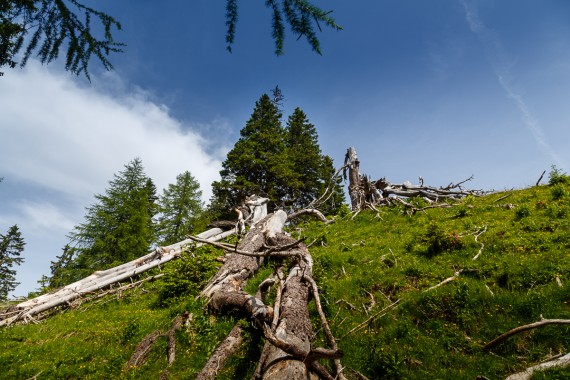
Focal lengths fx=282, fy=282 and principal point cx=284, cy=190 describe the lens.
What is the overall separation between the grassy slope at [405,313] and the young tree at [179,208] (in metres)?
22.2

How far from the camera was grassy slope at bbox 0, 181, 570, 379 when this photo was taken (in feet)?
14.5

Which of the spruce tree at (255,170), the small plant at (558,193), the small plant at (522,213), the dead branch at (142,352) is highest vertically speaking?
the spruce tree at (255,170)

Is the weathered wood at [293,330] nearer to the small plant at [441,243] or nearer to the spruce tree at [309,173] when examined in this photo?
the small plant at [441,243]

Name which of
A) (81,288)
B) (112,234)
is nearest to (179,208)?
(112,234)

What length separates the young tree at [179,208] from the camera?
32500 millimetres

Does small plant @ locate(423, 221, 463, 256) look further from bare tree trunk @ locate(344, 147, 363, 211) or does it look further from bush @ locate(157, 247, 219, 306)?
bare tree trunk @ locate(344, 147, 363, 211)

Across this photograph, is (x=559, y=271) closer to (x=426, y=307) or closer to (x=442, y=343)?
(x=426, y=307)

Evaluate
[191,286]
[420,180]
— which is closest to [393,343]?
[191,286]

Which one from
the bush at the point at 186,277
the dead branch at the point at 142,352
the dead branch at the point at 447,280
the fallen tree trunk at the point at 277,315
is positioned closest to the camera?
the fallen tree trunk at the point at 277,315

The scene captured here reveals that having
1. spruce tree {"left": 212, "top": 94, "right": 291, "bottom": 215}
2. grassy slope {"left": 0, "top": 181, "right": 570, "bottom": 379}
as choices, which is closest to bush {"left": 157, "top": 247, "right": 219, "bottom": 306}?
grassy slope {"left": 0, "top": 181, "right": 570, "bottom": 379}

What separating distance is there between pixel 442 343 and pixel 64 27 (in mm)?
8057

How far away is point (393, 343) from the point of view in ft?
16.2

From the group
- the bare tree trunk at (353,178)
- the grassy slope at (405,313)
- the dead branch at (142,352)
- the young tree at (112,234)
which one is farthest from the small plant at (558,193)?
the young tree at (112,234)

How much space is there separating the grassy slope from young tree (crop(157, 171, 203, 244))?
72.7ft
